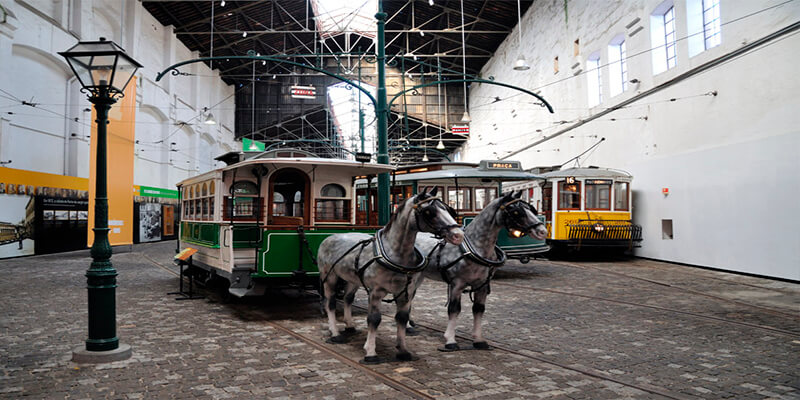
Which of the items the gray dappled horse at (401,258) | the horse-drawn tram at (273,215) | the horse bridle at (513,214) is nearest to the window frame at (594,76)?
the horse-drawn tram at (273,215)

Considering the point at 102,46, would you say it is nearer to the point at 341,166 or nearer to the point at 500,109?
the point at 341,166

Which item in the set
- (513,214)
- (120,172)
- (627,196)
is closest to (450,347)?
(513,214)

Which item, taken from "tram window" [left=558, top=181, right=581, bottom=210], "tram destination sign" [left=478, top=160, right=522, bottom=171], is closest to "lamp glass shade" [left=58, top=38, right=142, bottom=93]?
"tram destination sign" [left=478, top=160, right=522, bottom=171]

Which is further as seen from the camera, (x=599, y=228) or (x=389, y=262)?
(x=599, y=228)

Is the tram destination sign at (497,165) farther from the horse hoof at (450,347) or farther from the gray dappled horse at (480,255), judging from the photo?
the horse hoof at (450,347)

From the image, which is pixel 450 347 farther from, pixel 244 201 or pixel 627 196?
pixel 627 196

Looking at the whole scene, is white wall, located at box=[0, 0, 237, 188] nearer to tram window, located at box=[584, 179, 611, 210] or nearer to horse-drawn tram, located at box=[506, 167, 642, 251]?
horse-drawn tram, located at box=[506, 167, 642, 251]

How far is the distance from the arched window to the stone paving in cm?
204

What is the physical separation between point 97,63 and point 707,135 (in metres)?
14.6

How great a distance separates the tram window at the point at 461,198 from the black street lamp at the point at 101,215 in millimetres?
10147

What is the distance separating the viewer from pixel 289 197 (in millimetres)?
8875

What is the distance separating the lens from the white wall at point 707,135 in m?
11.2

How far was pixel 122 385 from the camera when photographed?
4461 mm

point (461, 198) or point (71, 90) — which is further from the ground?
point (71, 90)
